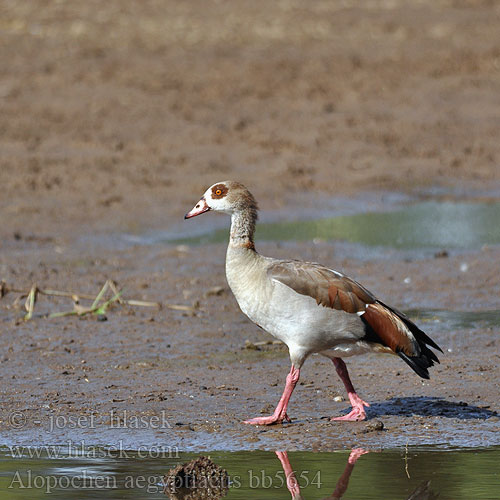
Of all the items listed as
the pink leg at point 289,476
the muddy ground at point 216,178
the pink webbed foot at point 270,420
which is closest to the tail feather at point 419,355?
the muddy ground at point 216,178

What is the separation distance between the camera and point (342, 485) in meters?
6.11

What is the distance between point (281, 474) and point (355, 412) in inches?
41.4

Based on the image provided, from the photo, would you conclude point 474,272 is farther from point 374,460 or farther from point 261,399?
point 374,460

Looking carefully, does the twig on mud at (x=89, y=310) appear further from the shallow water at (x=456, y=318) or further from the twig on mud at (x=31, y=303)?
the shallow water at (x=456, y=318)

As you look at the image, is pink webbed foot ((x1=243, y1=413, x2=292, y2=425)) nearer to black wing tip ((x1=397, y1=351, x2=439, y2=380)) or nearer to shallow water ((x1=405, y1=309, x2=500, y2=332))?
black wing tip ((x1=397, y1=351, x2=439, y2=380))

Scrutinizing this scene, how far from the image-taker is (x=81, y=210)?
14211 mm

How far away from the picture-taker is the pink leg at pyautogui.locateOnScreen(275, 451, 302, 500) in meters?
6.06

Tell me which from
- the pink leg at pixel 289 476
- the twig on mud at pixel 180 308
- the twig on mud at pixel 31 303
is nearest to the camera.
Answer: the pink leg at pixel 289 476

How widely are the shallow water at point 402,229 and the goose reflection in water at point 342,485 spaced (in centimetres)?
654

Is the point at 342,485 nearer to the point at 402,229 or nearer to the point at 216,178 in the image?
the point at 402,229

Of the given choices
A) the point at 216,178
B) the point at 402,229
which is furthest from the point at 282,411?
the point at 216,178

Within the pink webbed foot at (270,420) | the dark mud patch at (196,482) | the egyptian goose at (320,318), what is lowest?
the dark mud patch at (196,482)

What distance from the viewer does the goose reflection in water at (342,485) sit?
5953mm

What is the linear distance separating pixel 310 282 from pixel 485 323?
313 cm
